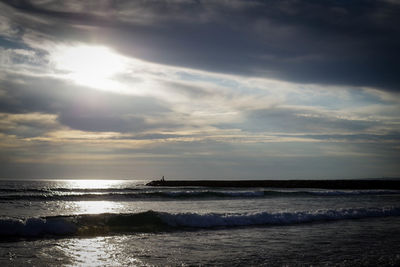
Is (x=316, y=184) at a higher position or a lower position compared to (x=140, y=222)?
lower

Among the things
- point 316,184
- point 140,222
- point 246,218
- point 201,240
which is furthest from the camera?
point 316,184

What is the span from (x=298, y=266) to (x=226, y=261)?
1698 millimetres

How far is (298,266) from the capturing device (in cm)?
774

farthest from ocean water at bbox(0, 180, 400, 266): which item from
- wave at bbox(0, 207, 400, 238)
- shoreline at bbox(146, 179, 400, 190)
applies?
shoreline at bbox(146, 179, 400, 190)

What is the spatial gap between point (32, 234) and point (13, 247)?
7.10 feet

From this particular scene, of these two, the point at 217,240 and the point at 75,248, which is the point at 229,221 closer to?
the point at 217,240

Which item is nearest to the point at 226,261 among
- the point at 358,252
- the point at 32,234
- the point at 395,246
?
the point at 358,252

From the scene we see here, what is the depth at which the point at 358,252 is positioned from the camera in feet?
30.0

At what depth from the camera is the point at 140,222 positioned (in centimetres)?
1430

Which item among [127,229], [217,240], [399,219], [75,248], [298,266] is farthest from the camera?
[399,219]

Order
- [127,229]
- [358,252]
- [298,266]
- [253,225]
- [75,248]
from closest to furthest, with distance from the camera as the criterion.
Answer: [298,266]
[358,252]
[75,248]
[127,229]
[253,225]

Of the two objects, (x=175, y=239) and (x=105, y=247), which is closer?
(x=105, y=247)

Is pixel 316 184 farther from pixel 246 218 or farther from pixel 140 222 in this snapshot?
pixel 140 222

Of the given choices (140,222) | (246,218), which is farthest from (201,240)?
(246,218)
